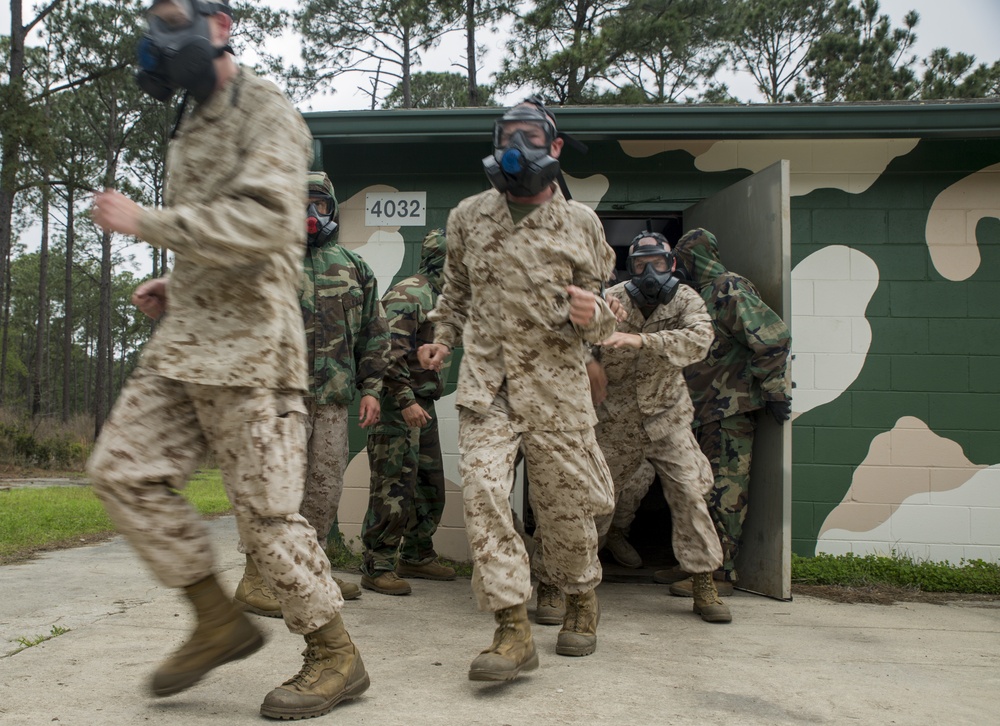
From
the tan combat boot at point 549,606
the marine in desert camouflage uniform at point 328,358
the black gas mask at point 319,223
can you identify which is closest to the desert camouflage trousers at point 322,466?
the marine in desert camouflage uniform at point 328,358

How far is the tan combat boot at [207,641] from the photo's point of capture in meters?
2.69

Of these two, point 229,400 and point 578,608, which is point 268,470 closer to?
point 229,400

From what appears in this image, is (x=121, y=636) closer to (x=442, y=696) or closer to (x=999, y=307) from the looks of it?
(x=442, y=696)

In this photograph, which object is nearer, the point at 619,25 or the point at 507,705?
the point at 507,705

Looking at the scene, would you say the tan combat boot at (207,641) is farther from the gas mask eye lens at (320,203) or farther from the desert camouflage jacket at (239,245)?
the gas mask eye lens at (320,203)

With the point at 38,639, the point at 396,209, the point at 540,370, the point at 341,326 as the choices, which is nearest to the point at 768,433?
the point at 540,370

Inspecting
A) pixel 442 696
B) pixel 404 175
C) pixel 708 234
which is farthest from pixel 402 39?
pixel 442 696

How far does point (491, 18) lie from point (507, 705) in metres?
19.2

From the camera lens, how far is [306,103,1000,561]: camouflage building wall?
633cm

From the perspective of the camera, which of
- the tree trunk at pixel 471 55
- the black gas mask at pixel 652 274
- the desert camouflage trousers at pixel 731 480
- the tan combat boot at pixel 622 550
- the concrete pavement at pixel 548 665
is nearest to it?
the concrete pavement at pixel 548 665

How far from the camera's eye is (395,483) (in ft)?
17.7

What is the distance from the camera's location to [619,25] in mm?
18969

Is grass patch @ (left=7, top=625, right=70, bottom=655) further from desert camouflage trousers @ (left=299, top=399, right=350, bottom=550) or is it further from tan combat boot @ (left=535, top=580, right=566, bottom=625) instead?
tan combat boot @ (left=535, top=580, right=566, bottom=625)

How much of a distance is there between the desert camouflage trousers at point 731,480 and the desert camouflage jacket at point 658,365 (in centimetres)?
67
